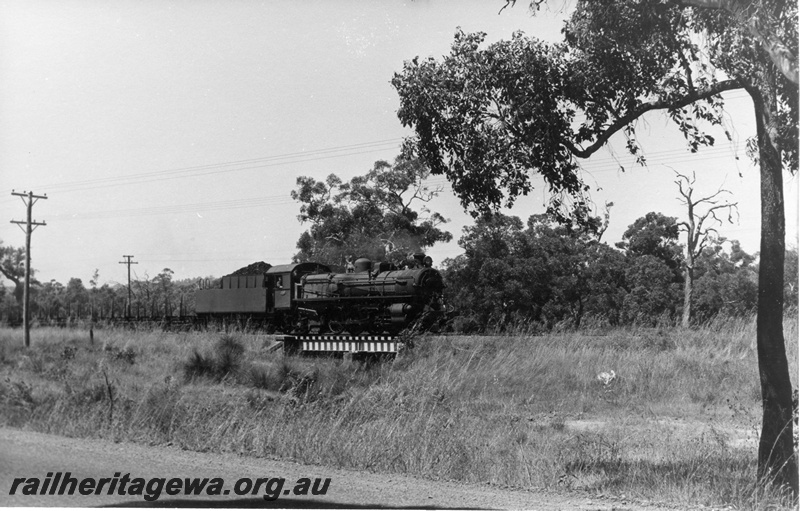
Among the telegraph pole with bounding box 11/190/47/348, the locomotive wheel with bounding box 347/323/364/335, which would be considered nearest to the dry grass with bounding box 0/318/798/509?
the telegraph pole with bounding box 11/190/47/348

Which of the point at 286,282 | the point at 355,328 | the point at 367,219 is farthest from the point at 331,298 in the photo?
the point at 367,219

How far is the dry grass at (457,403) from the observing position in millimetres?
7297

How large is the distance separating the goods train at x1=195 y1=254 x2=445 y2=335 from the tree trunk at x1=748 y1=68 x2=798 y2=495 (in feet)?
33.9

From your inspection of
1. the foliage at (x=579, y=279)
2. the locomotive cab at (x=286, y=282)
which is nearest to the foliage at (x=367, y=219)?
the foliage at (x=579, y=279)

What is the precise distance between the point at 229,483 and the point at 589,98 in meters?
5.59

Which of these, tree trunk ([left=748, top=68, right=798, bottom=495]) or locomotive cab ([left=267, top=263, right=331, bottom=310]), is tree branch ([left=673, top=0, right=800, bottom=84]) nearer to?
tree trunk ([left=748, top=68, right=798, bottom=495])

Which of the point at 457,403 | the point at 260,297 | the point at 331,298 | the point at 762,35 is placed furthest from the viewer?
the point at 260,297

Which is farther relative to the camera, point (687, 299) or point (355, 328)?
point (355, 328)

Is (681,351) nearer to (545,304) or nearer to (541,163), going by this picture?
(545,304)

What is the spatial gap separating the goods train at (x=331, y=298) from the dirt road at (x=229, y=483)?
9275 millimetres

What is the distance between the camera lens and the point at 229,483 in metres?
6.51

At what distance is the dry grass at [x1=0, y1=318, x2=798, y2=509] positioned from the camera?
7.30 metres

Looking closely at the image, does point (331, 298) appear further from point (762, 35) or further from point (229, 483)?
point (762, 35)

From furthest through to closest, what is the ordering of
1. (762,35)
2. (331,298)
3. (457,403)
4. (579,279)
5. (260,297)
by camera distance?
(260,297)
(331,298)
(579,279)
(457,403)
(762,35)
